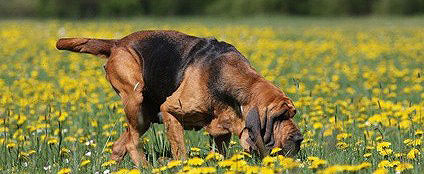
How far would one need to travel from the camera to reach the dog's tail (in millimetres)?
5551

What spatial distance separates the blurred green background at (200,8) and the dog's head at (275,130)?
3525cm

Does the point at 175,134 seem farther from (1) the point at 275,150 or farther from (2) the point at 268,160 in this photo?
(2) the point at 268,160

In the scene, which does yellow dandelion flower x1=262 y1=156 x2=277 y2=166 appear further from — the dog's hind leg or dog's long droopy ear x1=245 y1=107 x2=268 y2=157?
the dog's hind leg

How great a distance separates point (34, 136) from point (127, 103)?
1.27 metres

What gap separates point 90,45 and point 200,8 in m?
39.5

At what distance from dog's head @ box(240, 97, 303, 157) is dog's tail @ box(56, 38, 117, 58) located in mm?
1682

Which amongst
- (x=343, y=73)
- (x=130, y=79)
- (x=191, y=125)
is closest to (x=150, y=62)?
(x=130, y=79)

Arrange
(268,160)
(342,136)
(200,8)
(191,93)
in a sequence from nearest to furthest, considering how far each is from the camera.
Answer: (268,160) < (191,93) < (342,136) < (200,8)

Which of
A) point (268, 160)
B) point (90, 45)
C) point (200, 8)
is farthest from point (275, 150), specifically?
point (200, 8)

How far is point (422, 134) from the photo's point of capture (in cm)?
511

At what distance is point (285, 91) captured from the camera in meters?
8.38

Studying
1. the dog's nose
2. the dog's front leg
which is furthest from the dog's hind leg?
the dog's nose

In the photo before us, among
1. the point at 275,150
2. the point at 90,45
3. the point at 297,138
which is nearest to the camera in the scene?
the point at 275,150

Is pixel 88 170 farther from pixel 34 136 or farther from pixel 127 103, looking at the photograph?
pixel 34 136
